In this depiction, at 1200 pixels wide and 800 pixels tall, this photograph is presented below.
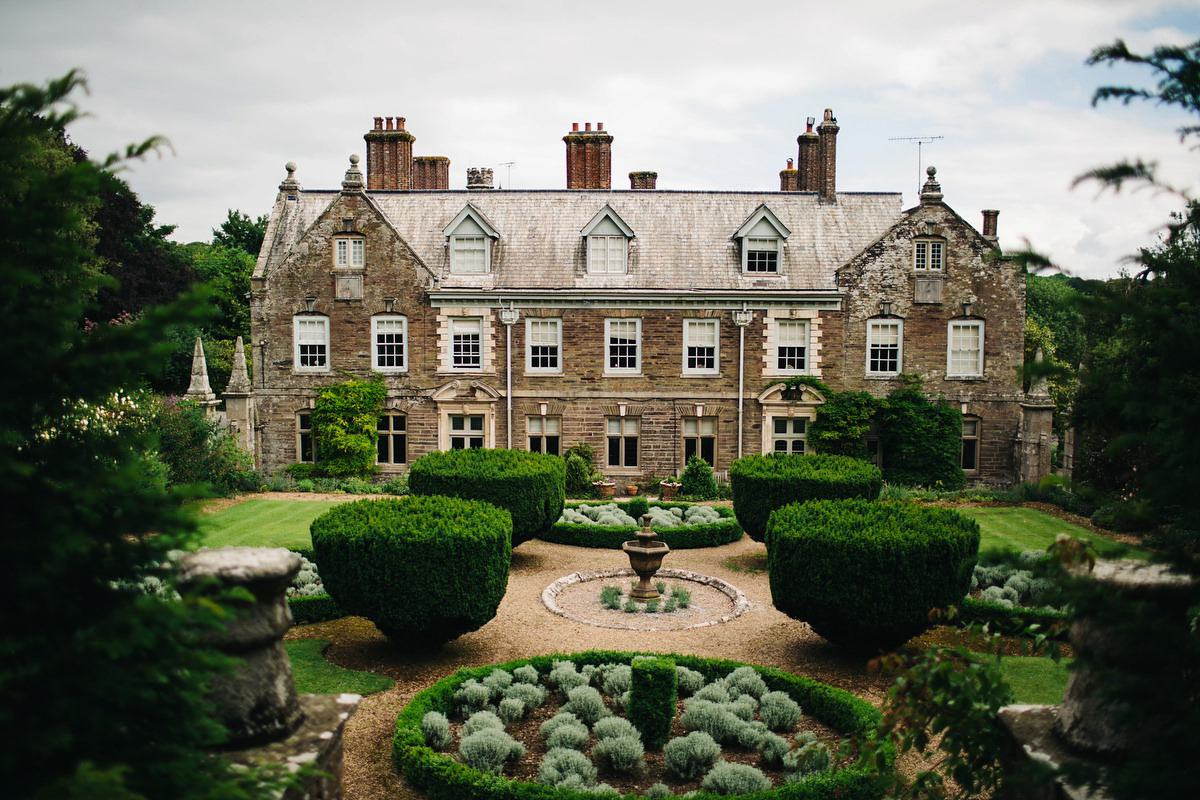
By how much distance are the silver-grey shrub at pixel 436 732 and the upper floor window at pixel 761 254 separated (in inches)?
826

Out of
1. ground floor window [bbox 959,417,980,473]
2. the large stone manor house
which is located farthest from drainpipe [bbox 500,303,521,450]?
ground floor window [bbox 959,417,980,473]

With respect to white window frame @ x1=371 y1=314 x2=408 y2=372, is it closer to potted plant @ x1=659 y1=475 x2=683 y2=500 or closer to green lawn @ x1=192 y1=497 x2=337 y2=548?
green lawn @ x1=192 y1=497 x2=337 y2=548

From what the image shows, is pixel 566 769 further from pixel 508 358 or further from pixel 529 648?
pixel 508 358

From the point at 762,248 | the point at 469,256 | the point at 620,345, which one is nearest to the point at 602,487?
the point at 620,345

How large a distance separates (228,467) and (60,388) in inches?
845

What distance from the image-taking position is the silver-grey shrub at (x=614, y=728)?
8.28 meters

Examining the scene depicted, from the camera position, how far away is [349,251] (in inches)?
1027

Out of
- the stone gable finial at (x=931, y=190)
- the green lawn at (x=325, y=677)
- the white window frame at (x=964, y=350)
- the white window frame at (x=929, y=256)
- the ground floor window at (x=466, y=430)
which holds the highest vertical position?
the stone gable finial at (x=931, y=190)

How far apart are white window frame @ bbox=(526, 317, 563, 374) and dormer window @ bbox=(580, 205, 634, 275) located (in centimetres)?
215

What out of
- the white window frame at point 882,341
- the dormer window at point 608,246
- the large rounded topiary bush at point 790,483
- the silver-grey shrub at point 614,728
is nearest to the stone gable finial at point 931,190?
the white window frame at point 882,341

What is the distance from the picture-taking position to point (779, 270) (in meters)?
26.8

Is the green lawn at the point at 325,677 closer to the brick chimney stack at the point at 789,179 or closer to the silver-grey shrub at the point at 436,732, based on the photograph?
the silver-grey shrub at the point at 436,732

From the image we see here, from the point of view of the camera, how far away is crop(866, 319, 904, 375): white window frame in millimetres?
26031

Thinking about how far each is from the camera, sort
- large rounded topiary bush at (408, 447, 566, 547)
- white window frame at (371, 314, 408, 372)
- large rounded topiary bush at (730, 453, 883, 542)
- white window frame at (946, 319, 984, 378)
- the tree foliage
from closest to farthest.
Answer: the tree foliage, large rounded topiary bush at (408, 447, 566, 547), large rounded topiary bush at (730, 453, 883, 542), white window frame at (946, 319, 984, 378), white window frame at (371, 314, 408, 372)
